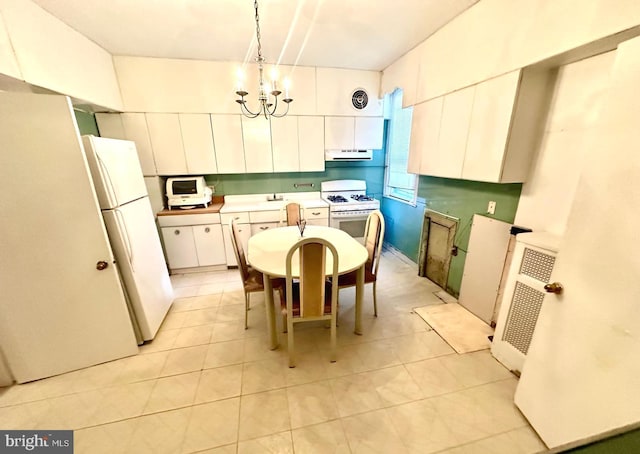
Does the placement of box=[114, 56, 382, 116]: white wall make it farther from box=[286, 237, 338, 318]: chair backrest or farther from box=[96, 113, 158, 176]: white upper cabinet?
box=[286, 237, 338, 318]: chair backrest

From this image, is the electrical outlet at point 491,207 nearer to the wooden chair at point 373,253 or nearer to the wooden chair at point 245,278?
the wooden chair at point 373,253

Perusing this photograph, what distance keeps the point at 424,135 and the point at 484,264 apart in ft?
5.00

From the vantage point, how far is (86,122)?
2.84m

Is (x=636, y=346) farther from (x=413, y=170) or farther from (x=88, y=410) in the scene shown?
(x=88, y=410)

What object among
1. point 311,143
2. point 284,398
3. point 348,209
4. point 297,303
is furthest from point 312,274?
point 311,143

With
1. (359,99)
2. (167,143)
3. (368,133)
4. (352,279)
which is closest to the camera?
(352,279)

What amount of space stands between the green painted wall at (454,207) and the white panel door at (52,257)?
3.19 metres

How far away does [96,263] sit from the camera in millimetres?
1767

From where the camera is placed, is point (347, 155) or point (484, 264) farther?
point (347, 155)

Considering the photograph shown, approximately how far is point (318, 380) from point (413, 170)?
251 centimetres

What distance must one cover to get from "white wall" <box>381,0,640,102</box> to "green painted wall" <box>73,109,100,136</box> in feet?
12.6

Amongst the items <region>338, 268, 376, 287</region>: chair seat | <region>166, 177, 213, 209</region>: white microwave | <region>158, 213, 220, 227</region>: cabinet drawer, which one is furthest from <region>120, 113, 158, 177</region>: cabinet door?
<region>338, 268, 376, 287</region>: chair seat

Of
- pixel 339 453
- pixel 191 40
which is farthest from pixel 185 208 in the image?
pixel 339 453

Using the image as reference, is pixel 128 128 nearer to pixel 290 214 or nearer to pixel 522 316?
pixel 290 214
